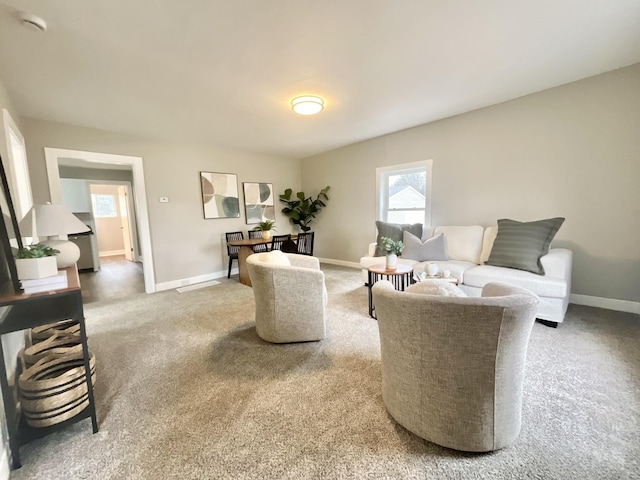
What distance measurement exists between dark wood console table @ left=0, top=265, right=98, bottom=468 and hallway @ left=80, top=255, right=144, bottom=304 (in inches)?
110

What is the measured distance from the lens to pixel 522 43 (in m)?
2.12

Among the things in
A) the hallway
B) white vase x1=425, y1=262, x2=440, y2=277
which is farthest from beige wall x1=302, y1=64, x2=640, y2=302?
the hallway

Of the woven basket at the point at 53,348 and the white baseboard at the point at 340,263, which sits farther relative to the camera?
the white baseboard at the point at 340,263

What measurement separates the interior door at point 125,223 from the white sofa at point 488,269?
7.16 m

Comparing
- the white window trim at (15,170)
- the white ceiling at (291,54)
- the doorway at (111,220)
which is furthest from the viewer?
the doorway at (111,220)

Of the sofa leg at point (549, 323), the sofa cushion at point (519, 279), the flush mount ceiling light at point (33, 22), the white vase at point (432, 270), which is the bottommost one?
the sofa leg at point (549, 323)

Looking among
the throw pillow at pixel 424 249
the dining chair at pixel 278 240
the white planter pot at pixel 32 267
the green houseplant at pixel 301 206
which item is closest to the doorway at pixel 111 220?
the green houseplant at pixel 301 206

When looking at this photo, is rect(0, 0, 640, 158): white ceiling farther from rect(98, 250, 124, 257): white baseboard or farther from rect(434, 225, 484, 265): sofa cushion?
rect(98, 250, 124, 257): white baseboard

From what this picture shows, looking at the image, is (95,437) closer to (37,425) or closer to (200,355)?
(37,425)

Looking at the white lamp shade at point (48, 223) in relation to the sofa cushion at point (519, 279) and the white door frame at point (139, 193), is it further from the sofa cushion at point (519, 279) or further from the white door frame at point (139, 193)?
the sofa cushion at point (519, 279)

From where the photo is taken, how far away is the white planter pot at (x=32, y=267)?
140 cm

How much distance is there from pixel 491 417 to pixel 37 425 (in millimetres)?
2266

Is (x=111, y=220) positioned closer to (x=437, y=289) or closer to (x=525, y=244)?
(x=437, y=289)

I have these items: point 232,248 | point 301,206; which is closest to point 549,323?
point 301,206
